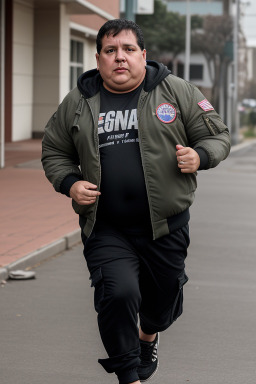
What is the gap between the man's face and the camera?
424 cm

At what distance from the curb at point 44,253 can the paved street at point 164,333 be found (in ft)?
0.29

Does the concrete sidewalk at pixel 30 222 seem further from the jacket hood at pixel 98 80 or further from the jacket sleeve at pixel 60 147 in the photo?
the jacket hood at pixel 98 80

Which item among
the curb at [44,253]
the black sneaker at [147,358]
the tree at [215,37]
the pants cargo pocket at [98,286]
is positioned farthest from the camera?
the tree at [215,37]

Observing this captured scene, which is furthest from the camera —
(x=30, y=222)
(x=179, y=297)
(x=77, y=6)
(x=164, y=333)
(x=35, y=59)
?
(x=35, y=59)

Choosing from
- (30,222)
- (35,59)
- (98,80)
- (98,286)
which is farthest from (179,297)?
(35,59)

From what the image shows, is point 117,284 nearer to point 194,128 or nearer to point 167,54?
point 194,128

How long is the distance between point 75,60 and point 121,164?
2905 centimetres

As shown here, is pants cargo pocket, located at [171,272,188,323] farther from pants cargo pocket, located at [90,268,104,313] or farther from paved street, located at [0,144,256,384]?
paved street, located at [0,144,256,384]

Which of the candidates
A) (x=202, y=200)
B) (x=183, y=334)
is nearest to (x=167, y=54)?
(x=202, y=200)

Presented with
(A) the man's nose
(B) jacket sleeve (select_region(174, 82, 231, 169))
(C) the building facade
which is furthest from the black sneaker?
(C) the building facade

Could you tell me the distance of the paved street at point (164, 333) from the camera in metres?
5.23

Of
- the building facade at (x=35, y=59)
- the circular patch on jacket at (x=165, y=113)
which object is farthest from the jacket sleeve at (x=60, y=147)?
the building facade at (x=35, y=59)

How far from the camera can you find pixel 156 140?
166 inches

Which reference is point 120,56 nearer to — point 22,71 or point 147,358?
point 147,358
